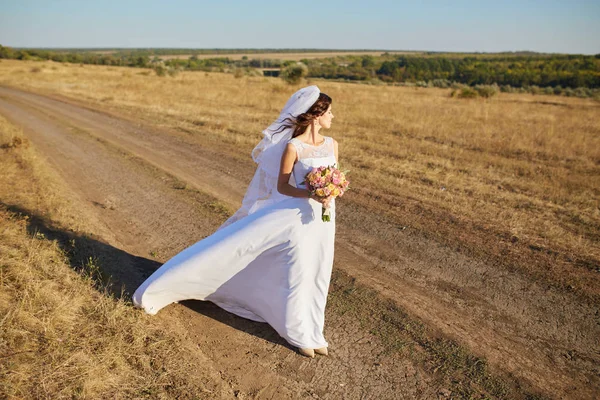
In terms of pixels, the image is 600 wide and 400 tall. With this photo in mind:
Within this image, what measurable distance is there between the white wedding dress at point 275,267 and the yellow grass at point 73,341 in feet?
1.36

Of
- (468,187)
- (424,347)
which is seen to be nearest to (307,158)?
(424,347)

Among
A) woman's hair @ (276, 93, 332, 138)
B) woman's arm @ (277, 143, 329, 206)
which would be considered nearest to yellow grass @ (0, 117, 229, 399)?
woman's arm @ (277, 143, 329, 206)

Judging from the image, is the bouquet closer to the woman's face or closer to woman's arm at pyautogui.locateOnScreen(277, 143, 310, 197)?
woman's arm at pyautogui.locateOnScreen(277, 143, 310, 197)

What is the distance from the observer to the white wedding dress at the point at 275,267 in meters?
4.00

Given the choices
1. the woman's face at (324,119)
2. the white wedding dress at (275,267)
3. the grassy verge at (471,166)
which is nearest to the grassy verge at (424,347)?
the white wedding dress at (275,267)

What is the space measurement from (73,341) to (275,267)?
175 cm

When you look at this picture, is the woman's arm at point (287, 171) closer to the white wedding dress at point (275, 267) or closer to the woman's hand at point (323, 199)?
the white wedding dress at point (275, 267)

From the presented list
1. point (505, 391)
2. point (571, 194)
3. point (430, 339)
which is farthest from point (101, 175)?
point (571, 194)

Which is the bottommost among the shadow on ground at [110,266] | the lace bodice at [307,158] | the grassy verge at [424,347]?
the grassy verge at [424,347]

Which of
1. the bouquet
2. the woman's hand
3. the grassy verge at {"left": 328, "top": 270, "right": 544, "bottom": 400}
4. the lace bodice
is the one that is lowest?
the grassy verge at {"left": 328, "top": 270, "right": 544, "bottom": 400}

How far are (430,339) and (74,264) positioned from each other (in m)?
3.93

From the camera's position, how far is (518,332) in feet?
14.4

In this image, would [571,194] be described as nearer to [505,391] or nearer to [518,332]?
[518,332]

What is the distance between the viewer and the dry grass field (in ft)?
18.9
